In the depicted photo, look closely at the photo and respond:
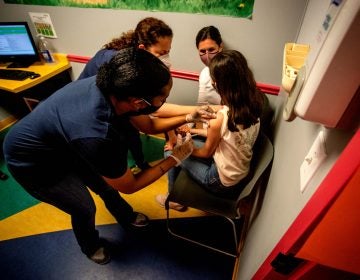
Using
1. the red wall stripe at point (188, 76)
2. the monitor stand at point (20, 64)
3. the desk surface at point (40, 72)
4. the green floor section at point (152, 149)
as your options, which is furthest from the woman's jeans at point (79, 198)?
the monitor stand at point (20, 64)

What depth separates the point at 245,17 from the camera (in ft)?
5.71

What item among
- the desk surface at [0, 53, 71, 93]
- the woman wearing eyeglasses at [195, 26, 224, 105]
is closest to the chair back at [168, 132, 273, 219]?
the woman wearing eyeglasses at [195, 26, 224, 105]

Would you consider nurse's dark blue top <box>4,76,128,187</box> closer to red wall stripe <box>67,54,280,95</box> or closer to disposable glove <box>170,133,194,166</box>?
disposable glove <box>170,133,194,166</box>

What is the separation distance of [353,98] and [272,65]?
5.30 ft

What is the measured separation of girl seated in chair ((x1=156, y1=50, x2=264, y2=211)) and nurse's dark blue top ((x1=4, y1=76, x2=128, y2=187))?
0.51 metres

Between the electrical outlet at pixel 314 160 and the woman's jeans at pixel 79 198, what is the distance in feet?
3.53

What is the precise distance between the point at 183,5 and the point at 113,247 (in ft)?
6.24

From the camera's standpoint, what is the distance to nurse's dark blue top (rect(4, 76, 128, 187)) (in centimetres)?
89

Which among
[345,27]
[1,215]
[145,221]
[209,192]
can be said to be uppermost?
[345,27]

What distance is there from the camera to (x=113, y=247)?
1.69 metres

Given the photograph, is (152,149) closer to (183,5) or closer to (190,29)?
(190,29)

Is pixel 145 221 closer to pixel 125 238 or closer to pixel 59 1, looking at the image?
pixel 125 238

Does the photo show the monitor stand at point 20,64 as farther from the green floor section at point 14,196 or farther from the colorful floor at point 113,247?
the colorful floor at point 113,247

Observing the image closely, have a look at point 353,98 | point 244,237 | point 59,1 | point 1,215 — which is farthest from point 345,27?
point 59,1
